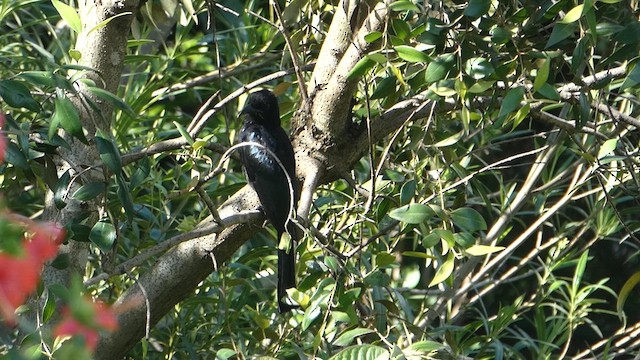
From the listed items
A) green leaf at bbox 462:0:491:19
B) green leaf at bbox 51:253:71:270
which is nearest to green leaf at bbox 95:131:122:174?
green leaf at bbox 51:253:71:270

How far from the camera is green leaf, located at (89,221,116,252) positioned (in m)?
2.19

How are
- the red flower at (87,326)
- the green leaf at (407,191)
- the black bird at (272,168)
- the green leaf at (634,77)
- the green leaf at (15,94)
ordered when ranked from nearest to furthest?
the red flower at (87,326), the green leaf at (15,94), the green leaf at (634,77), the green leaf at (407,191), the black bird at (272,168)

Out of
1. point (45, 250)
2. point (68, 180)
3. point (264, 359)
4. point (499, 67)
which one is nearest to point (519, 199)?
point (499, 67)

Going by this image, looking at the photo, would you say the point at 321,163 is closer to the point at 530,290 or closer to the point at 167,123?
the point at 167,123

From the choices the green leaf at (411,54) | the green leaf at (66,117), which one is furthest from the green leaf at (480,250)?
the green leaf at (66,117)

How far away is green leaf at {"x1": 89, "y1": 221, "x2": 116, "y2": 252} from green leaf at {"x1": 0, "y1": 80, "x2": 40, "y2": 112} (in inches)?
13.1

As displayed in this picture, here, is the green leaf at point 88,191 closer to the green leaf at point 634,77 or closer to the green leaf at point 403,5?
the green leaf at point 403,5

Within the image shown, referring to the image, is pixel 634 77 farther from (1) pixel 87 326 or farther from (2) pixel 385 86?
(1) pixel 87 326

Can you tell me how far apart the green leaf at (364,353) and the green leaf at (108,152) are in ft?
2.30

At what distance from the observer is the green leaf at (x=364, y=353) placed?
199 centimetres

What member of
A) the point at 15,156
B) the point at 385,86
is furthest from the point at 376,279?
the point at 15,156

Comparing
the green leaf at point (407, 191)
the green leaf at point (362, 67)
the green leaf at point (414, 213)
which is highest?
the green leaf at point (362, 67)

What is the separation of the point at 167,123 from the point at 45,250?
3.44 m

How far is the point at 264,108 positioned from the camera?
3764mm
